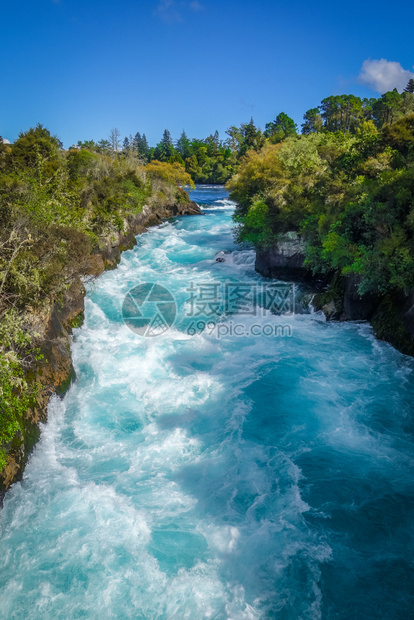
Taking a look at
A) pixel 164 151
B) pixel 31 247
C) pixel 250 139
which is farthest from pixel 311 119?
pixel 31 247

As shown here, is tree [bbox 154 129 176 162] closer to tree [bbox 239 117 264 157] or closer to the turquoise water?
A: tree [bbox 239 117 264 157]

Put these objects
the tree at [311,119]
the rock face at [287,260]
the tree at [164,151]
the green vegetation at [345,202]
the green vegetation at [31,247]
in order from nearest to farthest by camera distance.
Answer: the green vegetation at [31,247], the green vegetation at [345,202], the rock face at [287,260], the tree at [311,119], the tree at [164,151]

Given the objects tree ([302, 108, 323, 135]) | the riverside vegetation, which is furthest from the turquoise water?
tree ([302, 108, 323, 135])

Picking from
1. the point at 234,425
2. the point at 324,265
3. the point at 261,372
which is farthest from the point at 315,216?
the point at 234,425

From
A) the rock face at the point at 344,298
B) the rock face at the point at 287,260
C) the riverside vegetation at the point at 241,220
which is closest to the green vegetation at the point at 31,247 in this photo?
the riverside vegetation at the point at 241,220

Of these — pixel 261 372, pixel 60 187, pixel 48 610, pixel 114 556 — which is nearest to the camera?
pixel 48 610

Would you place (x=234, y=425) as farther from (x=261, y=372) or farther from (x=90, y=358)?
(x=90, y=358)

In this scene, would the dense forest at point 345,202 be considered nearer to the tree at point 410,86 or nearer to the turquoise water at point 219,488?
the turquoise water at point 219,488
